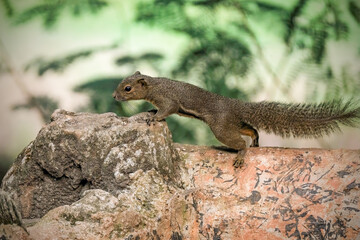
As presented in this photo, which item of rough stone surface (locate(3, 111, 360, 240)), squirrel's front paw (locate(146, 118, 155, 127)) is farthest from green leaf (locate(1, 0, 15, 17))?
squirrel's front paw (locate(146, 118, 155, 127))

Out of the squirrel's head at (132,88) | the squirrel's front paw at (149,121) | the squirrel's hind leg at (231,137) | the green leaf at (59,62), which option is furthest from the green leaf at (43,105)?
the squirrel's hind leg at (231,137)

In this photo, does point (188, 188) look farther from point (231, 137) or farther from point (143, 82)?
point (143, 82)

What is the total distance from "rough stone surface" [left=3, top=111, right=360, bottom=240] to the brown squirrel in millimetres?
241

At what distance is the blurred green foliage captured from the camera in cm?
491

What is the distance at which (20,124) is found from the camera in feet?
16.1

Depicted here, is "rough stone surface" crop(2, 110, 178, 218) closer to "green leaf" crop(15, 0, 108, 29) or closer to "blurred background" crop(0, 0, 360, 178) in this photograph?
"blurred background" crop(0, 0, 360, 178)

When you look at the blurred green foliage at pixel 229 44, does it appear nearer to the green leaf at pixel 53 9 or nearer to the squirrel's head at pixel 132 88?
the green leaf at pixel 53 9

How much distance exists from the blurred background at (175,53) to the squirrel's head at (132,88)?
1.02m

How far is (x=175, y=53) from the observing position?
5043 millimetres

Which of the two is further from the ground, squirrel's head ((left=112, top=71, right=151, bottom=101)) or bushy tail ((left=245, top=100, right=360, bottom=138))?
squirrel's head ((left=112, top=71, right=151, bottom=101))

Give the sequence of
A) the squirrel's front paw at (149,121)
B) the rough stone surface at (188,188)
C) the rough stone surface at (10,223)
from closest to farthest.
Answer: the rough stone surface at (10,223) → the rough stone surface at (188,188) → the squirrel's front paw at (149,121)

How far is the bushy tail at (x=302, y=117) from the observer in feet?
11.4

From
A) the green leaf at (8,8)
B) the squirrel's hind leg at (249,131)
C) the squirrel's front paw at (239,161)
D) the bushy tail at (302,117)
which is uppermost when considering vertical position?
the green leaf at (8,8)

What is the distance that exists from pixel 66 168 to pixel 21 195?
0.37 meters
